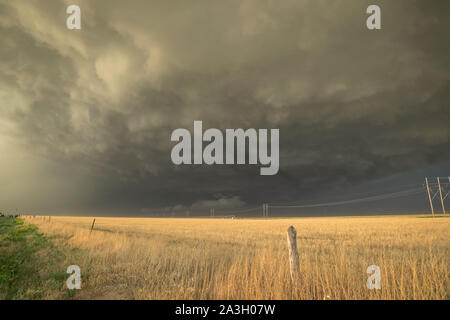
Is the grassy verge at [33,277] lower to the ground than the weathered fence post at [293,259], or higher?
lower

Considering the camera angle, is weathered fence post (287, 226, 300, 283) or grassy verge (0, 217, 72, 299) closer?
weathered fence post (287, 226, 300, 283)

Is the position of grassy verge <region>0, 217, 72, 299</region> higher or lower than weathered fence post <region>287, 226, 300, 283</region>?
lower

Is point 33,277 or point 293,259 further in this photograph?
point 33,277

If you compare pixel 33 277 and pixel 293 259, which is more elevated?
pixel 293 259

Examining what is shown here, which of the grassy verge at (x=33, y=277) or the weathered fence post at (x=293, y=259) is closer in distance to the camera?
the weathered fence post at (x=293, y=259)

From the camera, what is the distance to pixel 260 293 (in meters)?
5.93
